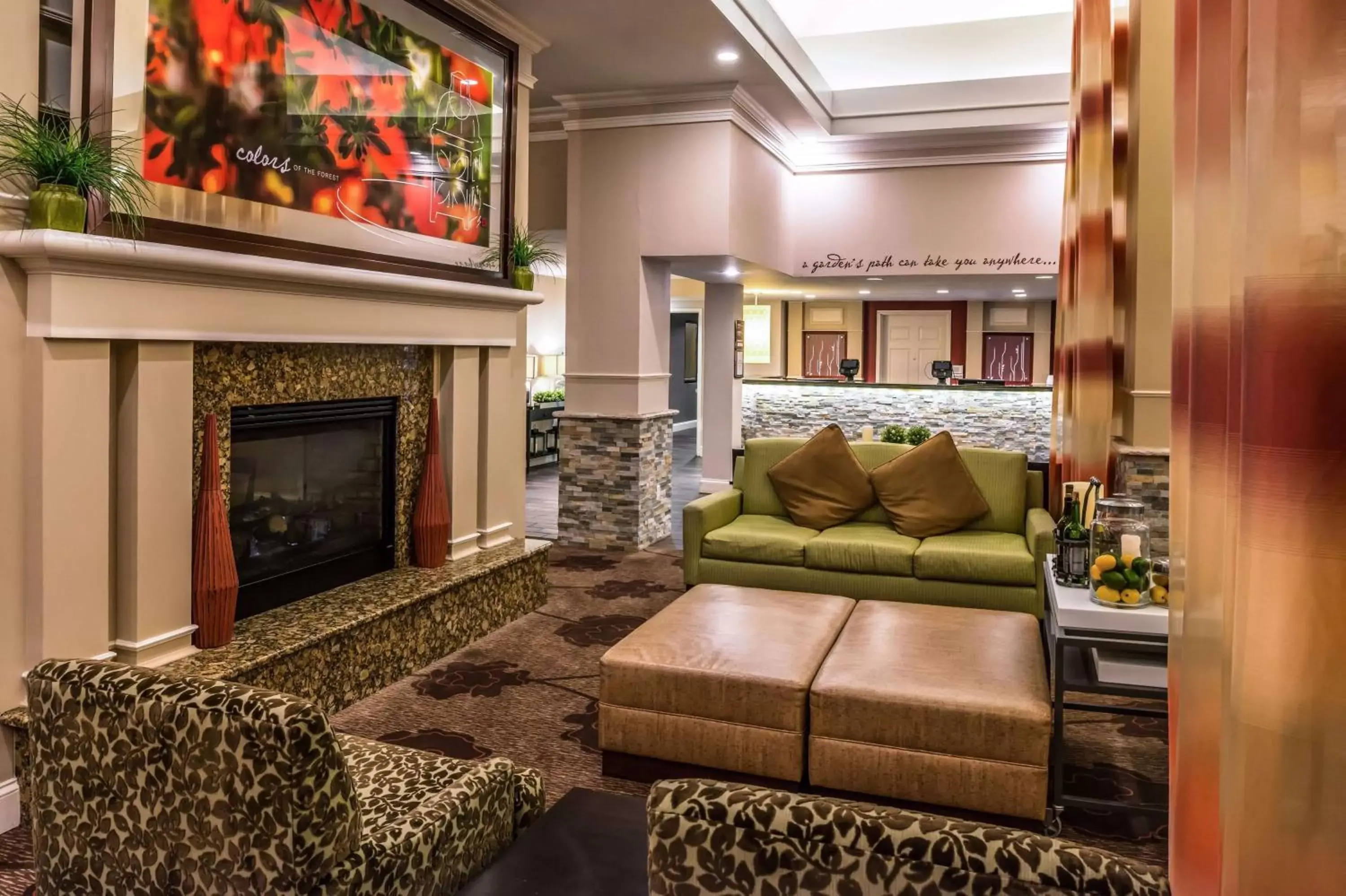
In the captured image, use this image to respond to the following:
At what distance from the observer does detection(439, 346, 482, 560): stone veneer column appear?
4.65m

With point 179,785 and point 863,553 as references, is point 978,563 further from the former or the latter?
point 179,785

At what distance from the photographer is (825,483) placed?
A: 5188mm

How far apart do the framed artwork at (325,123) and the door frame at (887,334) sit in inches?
278

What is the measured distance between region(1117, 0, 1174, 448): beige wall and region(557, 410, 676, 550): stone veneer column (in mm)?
3452

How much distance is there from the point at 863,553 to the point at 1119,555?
5.04 ft

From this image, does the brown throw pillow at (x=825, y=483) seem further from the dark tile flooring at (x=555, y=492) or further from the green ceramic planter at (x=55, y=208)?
the green ceramic planter at (x=55, y=208)

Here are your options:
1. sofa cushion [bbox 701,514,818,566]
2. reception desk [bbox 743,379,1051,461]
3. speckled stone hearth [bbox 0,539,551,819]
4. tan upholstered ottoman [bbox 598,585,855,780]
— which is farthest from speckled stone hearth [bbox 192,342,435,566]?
reception desk [bbox 743,379,1051,461]

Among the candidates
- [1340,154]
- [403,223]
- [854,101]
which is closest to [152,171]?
[403,223]

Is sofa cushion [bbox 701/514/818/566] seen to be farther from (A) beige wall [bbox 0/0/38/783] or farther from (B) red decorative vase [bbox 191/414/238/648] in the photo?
(A) beige wall [bbox 0/0/38/783]

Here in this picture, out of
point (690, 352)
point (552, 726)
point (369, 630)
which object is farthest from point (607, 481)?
point (690, 352)

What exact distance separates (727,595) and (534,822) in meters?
1.95

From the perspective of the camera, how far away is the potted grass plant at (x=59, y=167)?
8.59ft

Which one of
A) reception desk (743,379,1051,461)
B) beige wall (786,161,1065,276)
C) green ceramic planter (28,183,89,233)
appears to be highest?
beige wall (786,161,1065,276)

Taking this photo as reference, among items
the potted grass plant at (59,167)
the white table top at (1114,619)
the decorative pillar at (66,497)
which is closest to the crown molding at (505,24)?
the potted grass plant at (59,167)
